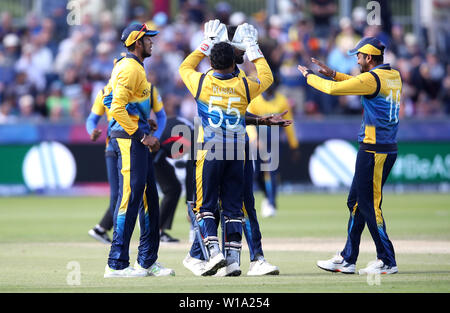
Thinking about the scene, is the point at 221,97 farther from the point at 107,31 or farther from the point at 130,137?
the point at 107,31

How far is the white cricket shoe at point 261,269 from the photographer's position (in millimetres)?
10023

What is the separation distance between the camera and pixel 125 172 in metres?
9.76

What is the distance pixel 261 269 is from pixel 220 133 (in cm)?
163

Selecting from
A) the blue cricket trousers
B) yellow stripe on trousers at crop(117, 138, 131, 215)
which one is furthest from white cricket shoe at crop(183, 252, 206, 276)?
the blue cricket trousers

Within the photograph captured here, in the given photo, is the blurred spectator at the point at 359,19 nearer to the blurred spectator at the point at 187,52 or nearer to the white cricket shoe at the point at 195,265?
the blurred spectator at the point at 187,52

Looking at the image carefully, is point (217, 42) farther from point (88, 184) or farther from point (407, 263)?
point (88, 184)

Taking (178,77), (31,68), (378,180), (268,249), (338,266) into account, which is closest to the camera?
(378,180)

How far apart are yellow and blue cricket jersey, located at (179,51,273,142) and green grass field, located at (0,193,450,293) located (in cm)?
171

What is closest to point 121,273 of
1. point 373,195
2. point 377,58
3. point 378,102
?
point 373,195

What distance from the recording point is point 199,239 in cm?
1013

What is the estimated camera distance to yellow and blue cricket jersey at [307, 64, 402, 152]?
10047 mm

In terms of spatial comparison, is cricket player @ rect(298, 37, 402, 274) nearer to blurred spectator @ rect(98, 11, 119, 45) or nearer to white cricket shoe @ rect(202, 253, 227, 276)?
white cricket shoe @ rect(202, 253, 227, 276)

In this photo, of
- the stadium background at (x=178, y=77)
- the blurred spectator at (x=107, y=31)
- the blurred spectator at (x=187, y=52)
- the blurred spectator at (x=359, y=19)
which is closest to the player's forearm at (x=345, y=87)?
the stadium background at (x=178, y=77)

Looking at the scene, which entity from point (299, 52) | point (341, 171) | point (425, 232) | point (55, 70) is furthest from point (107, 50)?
point (425, 232)
